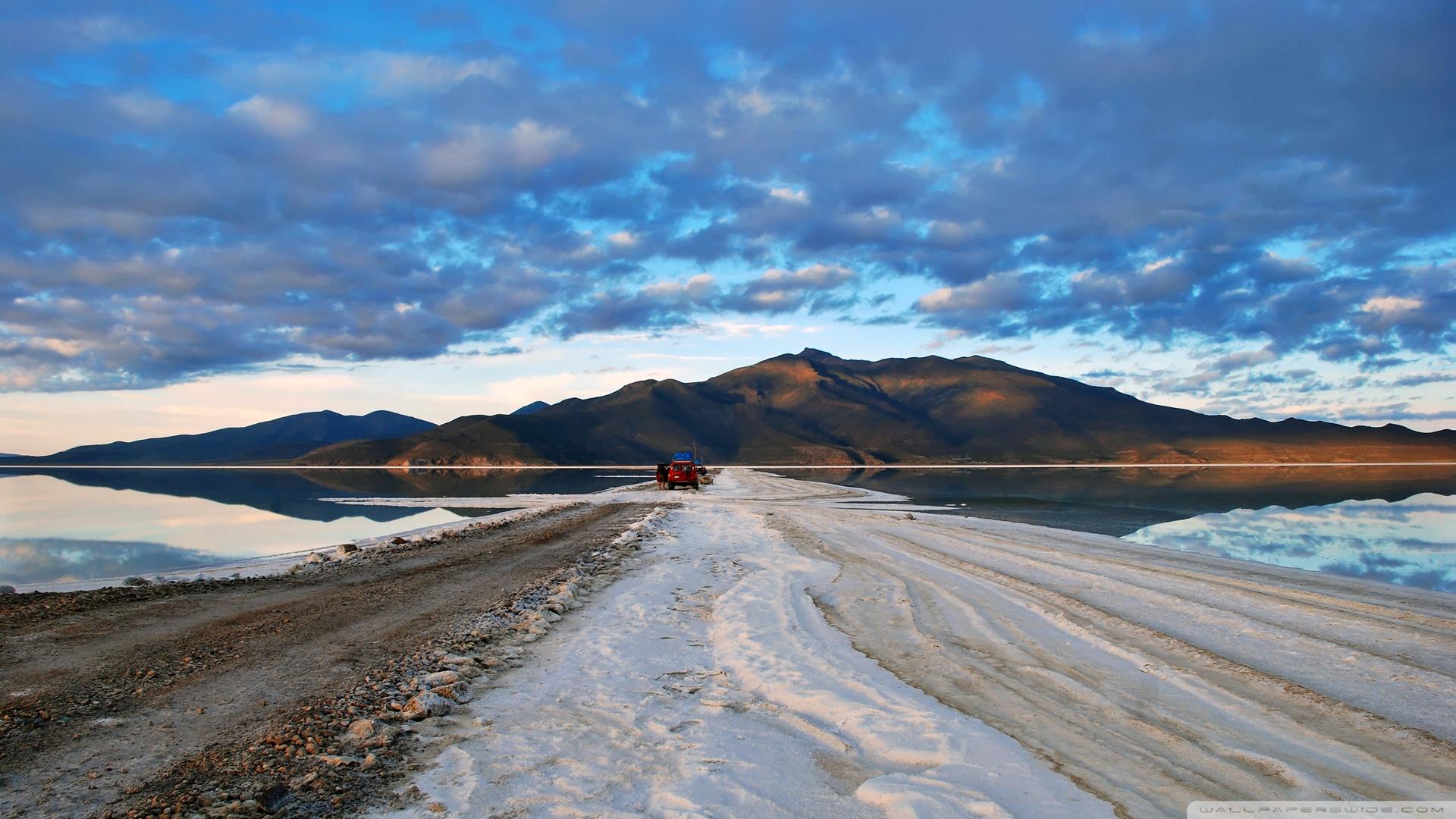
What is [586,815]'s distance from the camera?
485cm

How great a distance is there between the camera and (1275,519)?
31312 mm

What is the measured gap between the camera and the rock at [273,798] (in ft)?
15.9

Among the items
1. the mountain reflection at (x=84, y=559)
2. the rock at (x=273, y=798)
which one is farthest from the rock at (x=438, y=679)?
the mountain reflection at (x=84, y=559)

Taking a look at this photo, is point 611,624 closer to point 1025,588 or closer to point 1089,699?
point 1089,699

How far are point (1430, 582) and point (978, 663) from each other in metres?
14.1

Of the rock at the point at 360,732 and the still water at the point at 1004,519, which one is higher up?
the rock at the point at 360,732

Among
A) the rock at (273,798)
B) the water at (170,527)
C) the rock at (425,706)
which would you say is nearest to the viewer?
the rock at (273,798)

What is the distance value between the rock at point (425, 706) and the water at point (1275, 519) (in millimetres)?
18617

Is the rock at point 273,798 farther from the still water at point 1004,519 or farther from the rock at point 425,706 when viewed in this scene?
the still water at point 1004,519

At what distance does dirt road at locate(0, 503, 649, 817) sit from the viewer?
5.15 meters

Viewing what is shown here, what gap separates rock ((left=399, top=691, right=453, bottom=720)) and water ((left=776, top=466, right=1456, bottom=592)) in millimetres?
18617

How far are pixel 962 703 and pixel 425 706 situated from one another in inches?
193

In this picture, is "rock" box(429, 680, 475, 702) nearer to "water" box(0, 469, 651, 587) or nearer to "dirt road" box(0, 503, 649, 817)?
"dirt road" box(0, 503, 649, 817)

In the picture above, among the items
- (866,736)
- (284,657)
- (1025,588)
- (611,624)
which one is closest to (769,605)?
(611,624)
